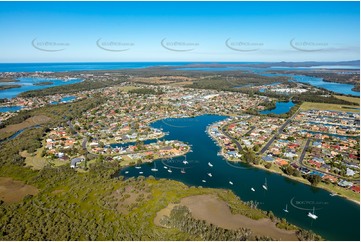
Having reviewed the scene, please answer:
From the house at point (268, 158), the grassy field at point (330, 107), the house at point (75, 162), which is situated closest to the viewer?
the house at point (75, 162)

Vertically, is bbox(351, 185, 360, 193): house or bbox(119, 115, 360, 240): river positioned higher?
bbox(351, 185, 360, 193): house

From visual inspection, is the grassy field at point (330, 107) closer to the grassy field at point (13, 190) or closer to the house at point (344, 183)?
the house at point (344, 183)

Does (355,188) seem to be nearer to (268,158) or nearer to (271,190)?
(271,190)

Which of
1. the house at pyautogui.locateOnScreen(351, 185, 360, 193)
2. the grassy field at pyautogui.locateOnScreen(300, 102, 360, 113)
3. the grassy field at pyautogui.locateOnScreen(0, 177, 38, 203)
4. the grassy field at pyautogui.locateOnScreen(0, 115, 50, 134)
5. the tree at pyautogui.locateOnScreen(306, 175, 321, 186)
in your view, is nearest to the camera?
the grassy field at pyautogui.locateOnScreen(0, 177, 38, 203)

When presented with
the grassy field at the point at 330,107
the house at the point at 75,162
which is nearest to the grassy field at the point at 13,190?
the house at the point at 75,162

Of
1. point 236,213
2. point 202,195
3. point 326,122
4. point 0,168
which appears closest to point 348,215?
point 236,213

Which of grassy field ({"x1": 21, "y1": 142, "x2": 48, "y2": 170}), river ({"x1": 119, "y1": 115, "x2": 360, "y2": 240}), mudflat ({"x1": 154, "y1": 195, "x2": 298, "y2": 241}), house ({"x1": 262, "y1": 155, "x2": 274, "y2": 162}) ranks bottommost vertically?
river ({"x1": 119, "y1": 115, "x2": 360, "y2": 240})

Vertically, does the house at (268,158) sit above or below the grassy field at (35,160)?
above

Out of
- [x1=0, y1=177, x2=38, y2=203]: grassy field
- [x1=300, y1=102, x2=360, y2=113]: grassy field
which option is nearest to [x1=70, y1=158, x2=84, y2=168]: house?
[x1=0, y1=177, x2=38, y2=203]: grassy field

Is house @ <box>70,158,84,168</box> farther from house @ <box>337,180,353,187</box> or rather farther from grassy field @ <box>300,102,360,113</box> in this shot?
grassy field @ <box>300,102,360,113</box>
